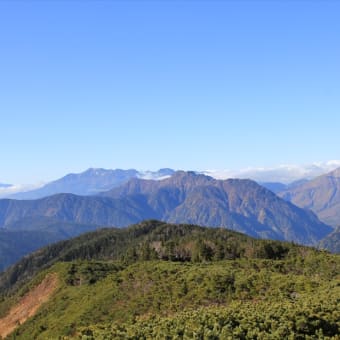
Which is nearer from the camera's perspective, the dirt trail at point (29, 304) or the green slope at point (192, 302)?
the green slope at point (192, 302)

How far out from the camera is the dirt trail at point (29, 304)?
97688mm

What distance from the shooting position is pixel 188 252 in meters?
159

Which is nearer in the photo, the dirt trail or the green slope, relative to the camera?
the green slope

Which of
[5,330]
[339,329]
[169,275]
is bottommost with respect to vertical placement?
[5,330]

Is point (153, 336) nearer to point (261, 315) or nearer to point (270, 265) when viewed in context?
point (261, 315)

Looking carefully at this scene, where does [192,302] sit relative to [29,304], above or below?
above

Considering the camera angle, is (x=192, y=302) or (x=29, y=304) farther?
(x=29, y=304)

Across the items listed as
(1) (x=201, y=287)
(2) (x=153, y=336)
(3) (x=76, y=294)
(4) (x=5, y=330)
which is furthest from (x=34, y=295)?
(2) (x=153, y=336)

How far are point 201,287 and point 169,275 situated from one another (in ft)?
45.0

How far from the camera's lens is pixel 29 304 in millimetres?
106000

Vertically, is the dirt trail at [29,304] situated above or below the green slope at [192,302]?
below

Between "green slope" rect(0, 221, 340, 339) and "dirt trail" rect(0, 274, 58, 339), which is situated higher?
"green slope" rect(0, 221, 340, 339)

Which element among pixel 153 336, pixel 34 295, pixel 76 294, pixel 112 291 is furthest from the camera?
pixel 34 295

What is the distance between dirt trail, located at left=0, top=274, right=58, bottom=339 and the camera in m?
97.7
